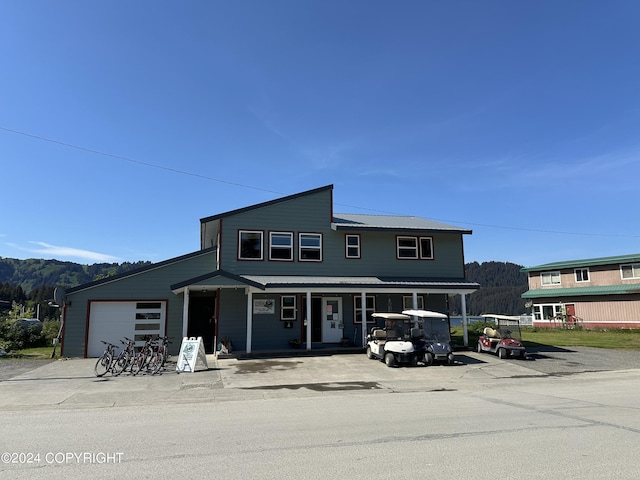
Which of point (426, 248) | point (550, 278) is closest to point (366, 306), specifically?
point (426, 248)

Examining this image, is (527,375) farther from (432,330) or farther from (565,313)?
(565,313)

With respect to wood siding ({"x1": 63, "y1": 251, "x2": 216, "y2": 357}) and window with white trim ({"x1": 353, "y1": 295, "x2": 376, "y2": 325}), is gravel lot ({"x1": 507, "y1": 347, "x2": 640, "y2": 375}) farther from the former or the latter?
wood siding ({"x1": 63, "y1": 251, "x2": 216, "y2": 357})

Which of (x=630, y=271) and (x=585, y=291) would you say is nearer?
(x=630, y=271)

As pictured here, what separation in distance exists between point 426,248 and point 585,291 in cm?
2348

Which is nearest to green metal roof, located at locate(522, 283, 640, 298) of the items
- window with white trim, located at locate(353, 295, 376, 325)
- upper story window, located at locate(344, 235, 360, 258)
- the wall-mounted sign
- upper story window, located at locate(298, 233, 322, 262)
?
window with white trim, located at locate(353, 295, 376, 325)

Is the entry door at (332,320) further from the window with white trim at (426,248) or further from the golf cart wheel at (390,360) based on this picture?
the golf cart wheel at (390,360)

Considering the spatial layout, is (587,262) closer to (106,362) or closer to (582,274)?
(582,274)

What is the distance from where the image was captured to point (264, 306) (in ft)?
70.0

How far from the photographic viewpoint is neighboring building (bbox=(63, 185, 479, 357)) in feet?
65.7

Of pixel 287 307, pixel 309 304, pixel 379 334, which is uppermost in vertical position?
pixel 309 304

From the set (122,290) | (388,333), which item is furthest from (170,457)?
(122,290)

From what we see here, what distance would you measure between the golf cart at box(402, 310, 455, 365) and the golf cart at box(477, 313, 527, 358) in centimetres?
280

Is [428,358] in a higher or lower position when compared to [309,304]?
lower

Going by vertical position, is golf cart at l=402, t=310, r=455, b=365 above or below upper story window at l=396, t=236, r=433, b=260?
below
